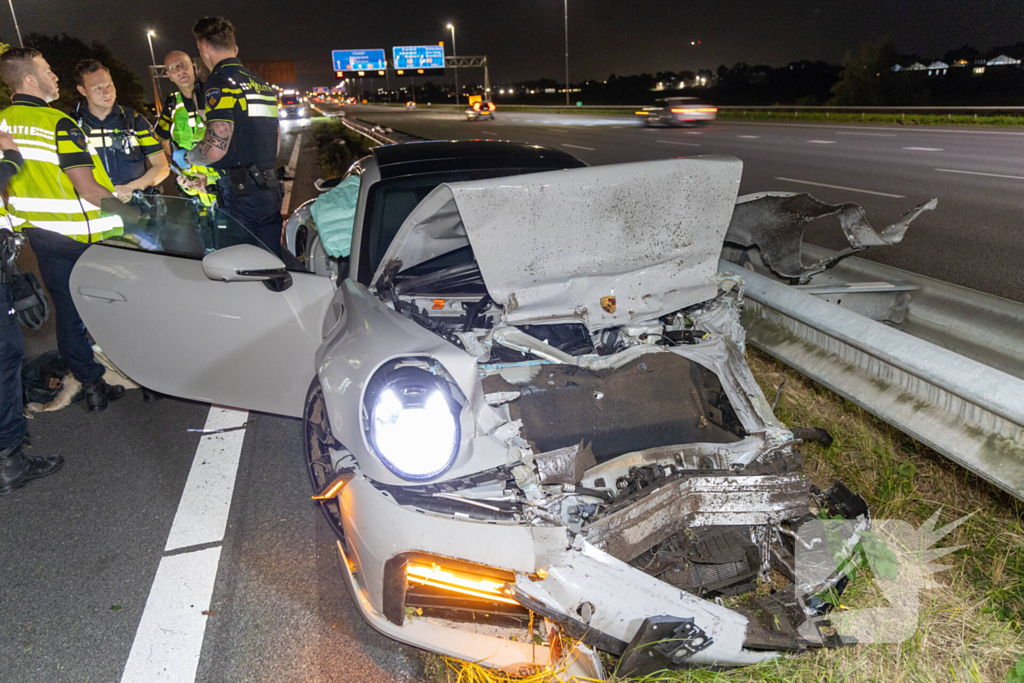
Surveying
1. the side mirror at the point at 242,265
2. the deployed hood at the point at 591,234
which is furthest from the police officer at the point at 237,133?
the deployed hood at the point at 591,234

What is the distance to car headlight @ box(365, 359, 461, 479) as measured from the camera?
2.11 meters

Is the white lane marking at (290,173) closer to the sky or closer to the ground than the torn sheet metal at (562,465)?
closer to the sky

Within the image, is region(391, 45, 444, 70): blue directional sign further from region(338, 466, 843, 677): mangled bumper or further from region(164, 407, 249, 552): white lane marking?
region(338, 466, 843, 677): mangled bumper

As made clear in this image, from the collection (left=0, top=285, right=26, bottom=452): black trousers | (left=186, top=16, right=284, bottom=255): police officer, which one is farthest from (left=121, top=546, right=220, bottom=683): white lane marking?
(left=186, top=16, right=284, bottom=255): police officer

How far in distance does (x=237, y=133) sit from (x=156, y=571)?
3.59m

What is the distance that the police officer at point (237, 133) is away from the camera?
494 centimetres

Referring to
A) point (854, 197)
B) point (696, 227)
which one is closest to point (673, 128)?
point (854, 197)

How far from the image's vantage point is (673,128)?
25.4m

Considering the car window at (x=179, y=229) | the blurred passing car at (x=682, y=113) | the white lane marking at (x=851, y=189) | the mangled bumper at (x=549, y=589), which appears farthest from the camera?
the blurred passing car at (x=682, y=113)

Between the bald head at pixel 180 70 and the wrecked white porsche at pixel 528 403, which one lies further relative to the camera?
the bald head at pixel 180 70

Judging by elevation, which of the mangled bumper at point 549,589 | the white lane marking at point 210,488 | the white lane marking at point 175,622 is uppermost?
the mangled bumper at point 549,589

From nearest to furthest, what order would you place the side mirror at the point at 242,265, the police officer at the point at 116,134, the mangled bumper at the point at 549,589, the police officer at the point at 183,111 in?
the mangled bumper at the point at 549,589, the side mirror at the point at 242,265, the police officer at the point at 116,134, the police officer at the point at 183,111

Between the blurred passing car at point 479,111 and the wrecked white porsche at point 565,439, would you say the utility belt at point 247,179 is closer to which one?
the wrecked white porsche at point 565,439

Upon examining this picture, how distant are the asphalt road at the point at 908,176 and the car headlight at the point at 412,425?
4968 mm
